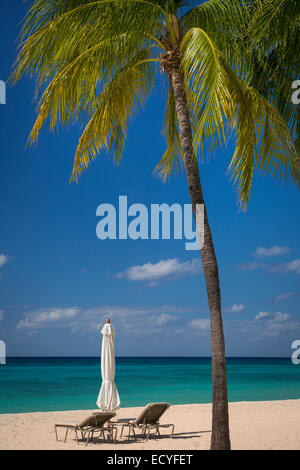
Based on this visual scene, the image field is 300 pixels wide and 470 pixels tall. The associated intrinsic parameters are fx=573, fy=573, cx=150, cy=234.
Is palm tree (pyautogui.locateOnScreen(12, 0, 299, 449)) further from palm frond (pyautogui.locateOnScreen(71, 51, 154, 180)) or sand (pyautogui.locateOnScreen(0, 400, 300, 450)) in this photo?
sand (pyautogui.locateOnScreen(0, 400, 300, 450))

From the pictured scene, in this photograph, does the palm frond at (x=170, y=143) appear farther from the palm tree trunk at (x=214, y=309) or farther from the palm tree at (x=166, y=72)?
the palm tree trunk at (x=214, y=309)

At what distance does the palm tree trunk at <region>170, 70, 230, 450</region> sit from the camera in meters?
6.48

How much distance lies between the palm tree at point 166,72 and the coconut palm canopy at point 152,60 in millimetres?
14

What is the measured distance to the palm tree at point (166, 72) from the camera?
6684 millimetres

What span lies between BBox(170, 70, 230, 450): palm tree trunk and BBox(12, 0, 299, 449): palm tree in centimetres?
1

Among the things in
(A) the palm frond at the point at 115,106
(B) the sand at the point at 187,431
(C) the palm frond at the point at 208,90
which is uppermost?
(A) the palm frond at the point at 115,106

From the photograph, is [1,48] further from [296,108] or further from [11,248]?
[296,108]

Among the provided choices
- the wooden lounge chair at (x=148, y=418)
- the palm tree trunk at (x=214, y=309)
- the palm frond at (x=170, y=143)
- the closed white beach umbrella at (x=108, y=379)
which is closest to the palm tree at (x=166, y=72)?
the palm tree trunk at (x=214, y=309)

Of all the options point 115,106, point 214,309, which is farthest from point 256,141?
point 214,309

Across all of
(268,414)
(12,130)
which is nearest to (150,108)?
(12,130)

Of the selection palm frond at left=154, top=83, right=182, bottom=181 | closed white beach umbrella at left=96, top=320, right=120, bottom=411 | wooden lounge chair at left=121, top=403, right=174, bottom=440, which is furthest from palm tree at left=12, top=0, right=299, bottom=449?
closed white beach umbrella at left=96, top=320, right=120, bottom=411

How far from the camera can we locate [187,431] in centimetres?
1036

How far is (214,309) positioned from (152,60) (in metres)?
3.48

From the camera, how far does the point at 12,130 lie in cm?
5028
